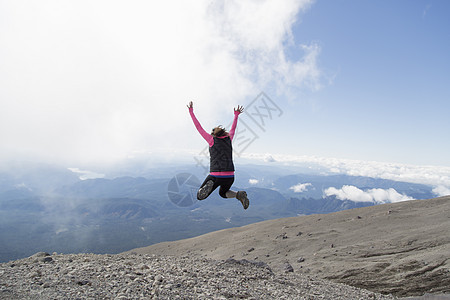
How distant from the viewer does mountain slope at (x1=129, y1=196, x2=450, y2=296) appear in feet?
46.3

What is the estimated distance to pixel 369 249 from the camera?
2106cm

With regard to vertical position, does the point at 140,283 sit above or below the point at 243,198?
below

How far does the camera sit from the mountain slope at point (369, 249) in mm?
14117

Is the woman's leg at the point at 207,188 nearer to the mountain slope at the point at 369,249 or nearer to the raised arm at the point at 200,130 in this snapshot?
the raised arm at the point at 200,130

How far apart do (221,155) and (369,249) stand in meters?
21.7

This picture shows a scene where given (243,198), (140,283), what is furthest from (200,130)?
(140,283)

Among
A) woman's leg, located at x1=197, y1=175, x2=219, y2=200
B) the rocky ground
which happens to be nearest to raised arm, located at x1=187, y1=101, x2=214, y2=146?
woman's leg, located at x1=197, y1=175, x2=219, y2=200

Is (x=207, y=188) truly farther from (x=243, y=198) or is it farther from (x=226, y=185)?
(x=243, y=198)

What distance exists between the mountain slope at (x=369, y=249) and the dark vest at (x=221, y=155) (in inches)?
465

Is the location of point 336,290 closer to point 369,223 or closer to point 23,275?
point 23,275

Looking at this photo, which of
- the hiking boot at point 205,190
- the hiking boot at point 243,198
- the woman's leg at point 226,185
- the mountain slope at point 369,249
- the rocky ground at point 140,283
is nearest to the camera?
the rocky ground at point 140,283

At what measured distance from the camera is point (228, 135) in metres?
6.55

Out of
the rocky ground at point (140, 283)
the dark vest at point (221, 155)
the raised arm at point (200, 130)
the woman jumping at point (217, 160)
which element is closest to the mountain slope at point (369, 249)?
the rocky ground at point (140, 283)

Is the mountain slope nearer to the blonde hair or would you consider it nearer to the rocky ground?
the rocky ground
